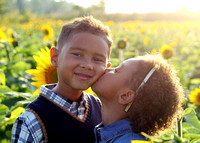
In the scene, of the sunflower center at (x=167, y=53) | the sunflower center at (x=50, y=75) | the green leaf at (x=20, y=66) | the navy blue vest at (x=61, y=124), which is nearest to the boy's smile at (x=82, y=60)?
the navy blue vest at (x=61, y=124)

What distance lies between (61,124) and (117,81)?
370 mm

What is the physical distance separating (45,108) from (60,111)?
0.08m

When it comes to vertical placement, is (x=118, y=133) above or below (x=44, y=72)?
below

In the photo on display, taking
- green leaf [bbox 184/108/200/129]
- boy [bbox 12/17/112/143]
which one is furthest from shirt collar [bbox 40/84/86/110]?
green leaf [bbox 184/108/200/129]

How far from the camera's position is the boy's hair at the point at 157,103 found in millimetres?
1238

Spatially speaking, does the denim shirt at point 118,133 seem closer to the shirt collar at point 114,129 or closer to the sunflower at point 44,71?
the shirt collar at point 114,129

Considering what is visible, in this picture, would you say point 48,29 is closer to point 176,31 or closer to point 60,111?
point 60,111

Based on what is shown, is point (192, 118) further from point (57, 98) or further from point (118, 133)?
point (57, 98)

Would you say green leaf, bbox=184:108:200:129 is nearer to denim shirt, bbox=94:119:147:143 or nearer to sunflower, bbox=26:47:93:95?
denim shirt, bbox=94:119:147:143

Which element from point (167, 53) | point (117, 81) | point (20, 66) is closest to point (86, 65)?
point (117, 81)

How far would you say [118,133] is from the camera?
1.31 m

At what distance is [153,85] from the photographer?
1.26m

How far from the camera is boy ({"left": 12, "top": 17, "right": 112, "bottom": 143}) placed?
54.3 inches

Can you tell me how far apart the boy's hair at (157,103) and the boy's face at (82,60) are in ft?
0.93
